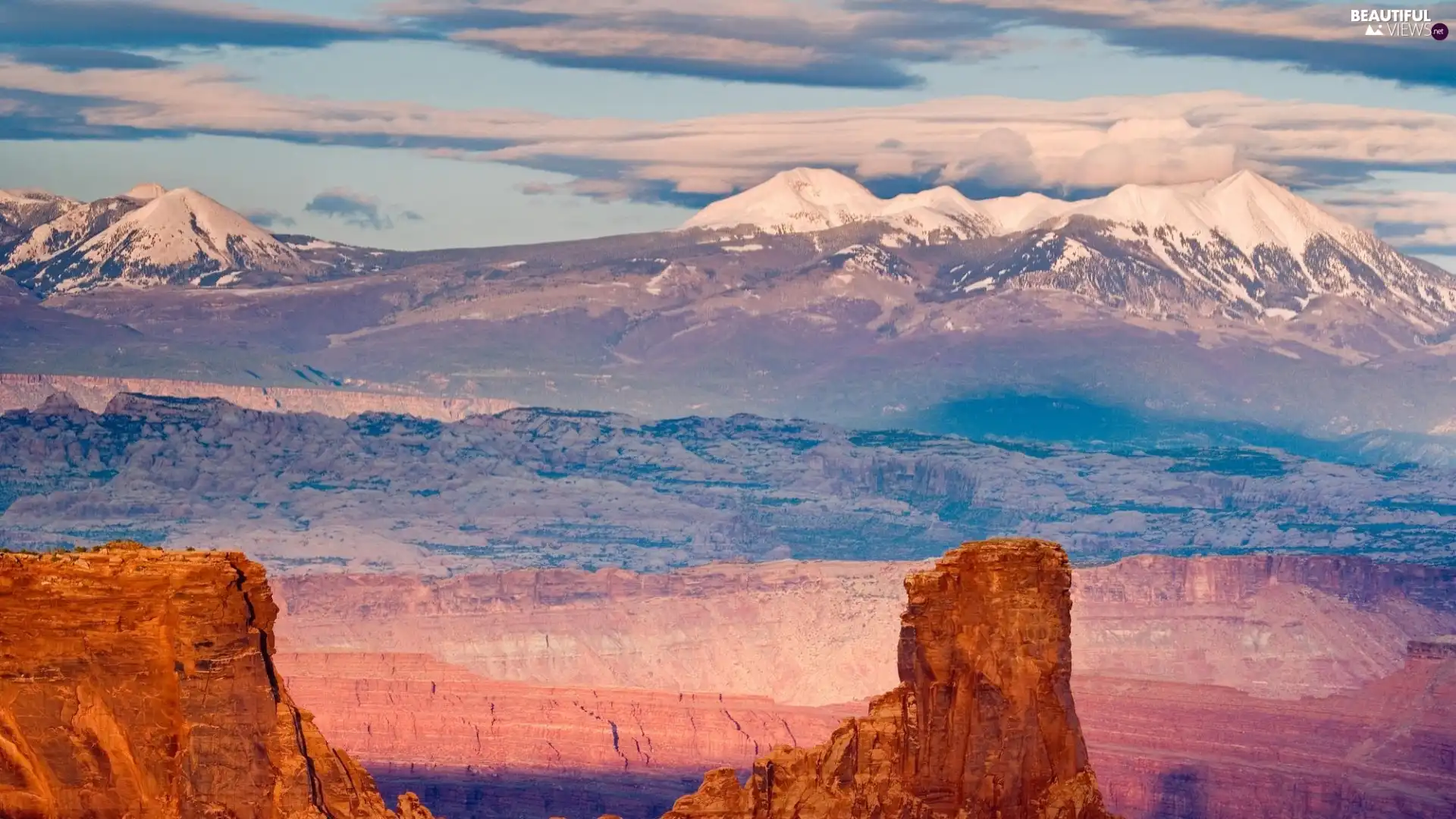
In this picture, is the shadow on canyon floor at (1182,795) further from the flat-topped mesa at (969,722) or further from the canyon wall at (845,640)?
the flat-topped mesa at (969,722)

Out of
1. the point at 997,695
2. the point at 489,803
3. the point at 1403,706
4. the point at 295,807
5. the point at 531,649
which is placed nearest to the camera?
the point at 295,807

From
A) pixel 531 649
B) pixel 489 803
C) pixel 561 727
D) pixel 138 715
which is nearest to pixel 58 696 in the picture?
pixel 138 715

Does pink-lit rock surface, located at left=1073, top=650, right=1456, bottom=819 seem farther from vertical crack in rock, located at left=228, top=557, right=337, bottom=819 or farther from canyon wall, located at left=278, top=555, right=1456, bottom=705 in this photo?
vertical crack in rock, located at left=228, top=557, right=337, bottom=819

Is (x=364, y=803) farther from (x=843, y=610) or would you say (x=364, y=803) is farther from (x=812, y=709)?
(x=843, y=610)

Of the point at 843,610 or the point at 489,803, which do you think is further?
the point at 843,610

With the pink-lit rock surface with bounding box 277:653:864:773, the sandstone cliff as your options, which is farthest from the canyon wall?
the sandstone cliff

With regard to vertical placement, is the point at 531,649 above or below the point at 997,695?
below

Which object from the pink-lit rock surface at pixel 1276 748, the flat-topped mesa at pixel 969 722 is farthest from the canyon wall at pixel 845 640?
the flat-topped mesa at pixel 969 722

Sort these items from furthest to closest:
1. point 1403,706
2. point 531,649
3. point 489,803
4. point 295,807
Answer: point 531,649 < point 1403,706 < point 489,803 < point 295,807

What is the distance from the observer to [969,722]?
5816cm

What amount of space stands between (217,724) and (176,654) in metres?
0.96

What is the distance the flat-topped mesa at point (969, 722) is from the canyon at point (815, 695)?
270 feet

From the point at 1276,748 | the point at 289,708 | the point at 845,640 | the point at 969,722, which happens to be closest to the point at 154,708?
the point at 289,708

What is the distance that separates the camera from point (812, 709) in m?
170
